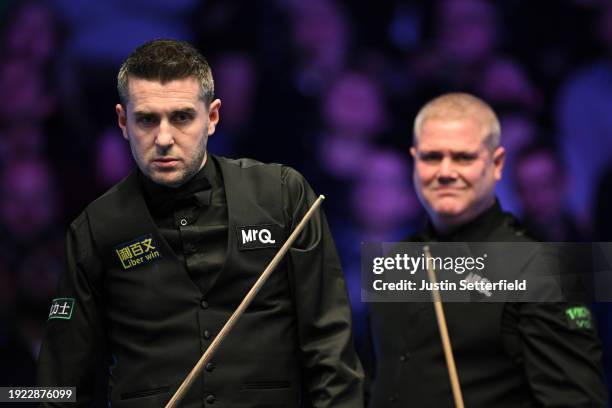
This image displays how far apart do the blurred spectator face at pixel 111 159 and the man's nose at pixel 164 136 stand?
1773mm

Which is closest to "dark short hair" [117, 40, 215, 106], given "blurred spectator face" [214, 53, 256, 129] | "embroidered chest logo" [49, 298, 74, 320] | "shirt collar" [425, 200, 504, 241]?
"embroidered chest logo" [49, 298, 74, 320]

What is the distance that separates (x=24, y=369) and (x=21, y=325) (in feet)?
0.55

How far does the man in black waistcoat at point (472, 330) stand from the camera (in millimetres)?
2711

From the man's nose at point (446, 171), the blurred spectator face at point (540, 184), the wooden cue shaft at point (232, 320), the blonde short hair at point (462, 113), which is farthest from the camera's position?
the blurred spectator face at point (540, 184)

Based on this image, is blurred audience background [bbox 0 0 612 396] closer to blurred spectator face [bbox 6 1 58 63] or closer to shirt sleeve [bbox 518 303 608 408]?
blurred spectator face [bbox 6 1 58 63]

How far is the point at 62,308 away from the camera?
254cm

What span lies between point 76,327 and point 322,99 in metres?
1.94

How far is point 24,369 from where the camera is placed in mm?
4105

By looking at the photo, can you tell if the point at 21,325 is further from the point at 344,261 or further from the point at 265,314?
the point at 265,314

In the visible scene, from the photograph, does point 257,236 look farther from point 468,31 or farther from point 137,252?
point 468,31

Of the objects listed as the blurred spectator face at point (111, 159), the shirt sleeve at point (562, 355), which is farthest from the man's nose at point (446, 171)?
the blurred spectator face at point (111, 159)

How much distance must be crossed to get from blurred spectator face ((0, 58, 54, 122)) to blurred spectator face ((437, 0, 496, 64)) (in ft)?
5.19

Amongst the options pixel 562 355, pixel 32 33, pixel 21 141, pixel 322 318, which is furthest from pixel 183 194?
pixel 32 33

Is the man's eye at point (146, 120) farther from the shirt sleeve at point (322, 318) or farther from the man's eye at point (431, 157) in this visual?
the man's eye at point (431, 157)
